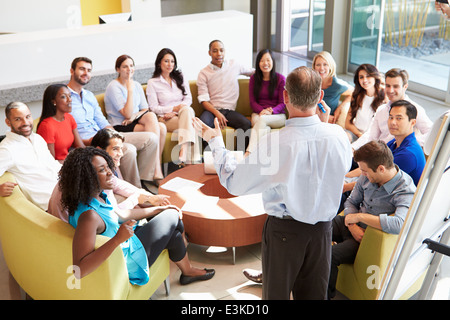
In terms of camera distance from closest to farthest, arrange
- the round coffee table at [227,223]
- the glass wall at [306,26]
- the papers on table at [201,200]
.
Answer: the round coffee table at [227,223] < the papers on table at [201,200] < the glass wall at [306,26]

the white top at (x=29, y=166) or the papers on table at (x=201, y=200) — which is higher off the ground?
the white top at (x=29, y=166)

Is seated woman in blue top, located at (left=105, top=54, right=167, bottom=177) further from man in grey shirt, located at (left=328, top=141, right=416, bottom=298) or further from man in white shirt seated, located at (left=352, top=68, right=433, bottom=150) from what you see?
man in grey shirt, located at (left=328, top=141, right=416, bottom=298)

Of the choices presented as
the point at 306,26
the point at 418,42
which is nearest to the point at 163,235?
the point at 418,42

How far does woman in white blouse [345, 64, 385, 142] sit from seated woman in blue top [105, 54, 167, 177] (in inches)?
68.0

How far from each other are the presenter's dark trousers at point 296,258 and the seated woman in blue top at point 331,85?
246 centimetres

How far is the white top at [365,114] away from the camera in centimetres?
449

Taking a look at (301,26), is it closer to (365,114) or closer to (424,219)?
(365,114)

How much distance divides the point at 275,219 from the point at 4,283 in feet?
6.63

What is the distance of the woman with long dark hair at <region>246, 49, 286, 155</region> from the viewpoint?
4.93 meters

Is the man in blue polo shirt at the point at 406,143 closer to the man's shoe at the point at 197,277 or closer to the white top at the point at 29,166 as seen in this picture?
the man's shoe at the point at 197,277

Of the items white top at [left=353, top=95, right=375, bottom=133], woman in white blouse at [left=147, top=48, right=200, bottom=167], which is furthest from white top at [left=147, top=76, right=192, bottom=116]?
white top at [left=353, top=95, right=375, bottom=133]

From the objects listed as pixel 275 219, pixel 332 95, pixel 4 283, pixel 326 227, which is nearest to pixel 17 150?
pixel 4 283

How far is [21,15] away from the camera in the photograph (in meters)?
8.41

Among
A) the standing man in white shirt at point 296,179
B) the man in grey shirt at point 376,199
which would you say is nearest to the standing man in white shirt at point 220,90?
the man in grey shirt at point 376,199
